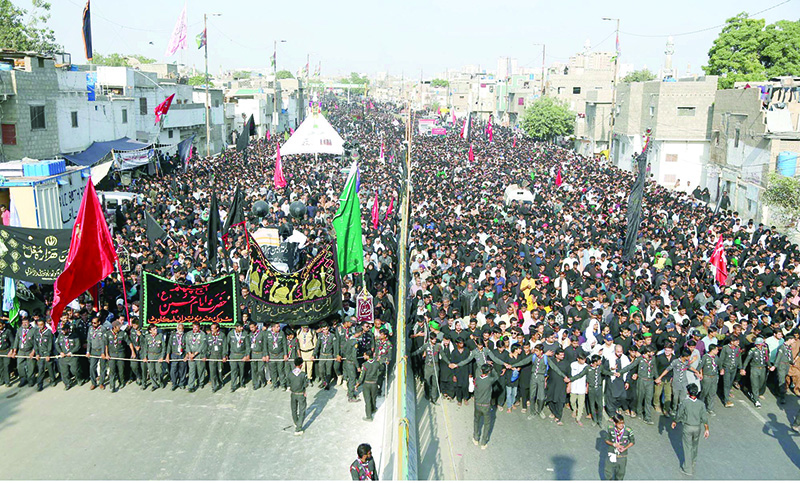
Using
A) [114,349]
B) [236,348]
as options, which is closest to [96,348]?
[114,349]

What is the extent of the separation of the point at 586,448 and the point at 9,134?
69.3ft

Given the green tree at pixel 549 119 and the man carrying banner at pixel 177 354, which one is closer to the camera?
the man carrying banner at pixel 177 354

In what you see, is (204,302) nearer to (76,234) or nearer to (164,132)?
(76,234)

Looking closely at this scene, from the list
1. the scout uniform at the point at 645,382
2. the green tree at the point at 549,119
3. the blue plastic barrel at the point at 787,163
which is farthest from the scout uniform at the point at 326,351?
the green tree at the point at 549,119

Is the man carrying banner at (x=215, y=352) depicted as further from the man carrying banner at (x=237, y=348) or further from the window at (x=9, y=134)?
the window at (x=9, y=134)

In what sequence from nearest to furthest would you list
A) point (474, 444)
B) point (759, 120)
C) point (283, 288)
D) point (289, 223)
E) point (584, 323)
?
point (474, 444) → point (283, 288) → point (584, 323) → point (289, 223) → point (759, 120)

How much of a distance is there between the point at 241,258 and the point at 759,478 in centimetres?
1066

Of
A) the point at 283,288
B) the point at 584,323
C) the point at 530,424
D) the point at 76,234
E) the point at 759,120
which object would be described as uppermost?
the point at 759,120

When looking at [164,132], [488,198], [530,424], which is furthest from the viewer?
[164,132]

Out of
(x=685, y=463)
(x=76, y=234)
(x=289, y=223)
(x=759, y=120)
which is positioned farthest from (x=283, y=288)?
(x=759, y=120)

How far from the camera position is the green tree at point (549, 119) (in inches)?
2244

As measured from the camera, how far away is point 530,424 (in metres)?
9.45

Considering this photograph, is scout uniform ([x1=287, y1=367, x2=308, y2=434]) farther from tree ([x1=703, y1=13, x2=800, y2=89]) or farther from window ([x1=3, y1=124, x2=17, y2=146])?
tree ([x1=703, y1=13, x2=800, y2=89])

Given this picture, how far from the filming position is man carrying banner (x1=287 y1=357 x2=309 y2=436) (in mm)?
8742
